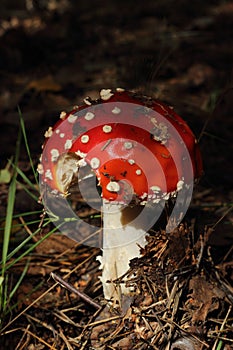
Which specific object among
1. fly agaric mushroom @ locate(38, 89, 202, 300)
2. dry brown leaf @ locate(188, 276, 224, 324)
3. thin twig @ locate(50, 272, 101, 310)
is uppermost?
fly agaric mushroom @ locate(38, 89, 202, 300)

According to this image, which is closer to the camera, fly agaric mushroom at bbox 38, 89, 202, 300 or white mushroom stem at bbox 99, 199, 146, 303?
fly agaric mushroom at bbox 38, 89, 202, 300

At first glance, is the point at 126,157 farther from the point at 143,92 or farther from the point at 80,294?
the point at 143,92

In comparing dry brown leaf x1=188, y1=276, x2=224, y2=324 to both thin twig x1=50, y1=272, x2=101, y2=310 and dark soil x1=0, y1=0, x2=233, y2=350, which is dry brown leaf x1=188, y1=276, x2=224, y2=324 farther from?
thin twig x1=50, y1=272, x2=101, y2=310

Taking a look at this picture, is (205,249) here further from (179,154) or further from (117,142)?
(117,142)

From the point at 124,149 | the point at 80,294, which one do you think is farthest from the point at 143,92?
the point at 80,294

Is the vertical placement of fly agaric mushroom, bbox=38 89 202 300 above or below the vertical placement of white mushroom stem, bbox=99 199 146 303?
above

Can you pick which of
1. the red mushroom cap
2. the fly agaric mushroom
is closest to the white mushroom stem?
the fly agaric mushroom

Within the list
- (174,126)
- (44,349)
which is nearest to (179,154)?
(174,126)
